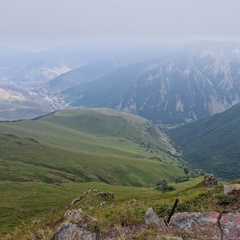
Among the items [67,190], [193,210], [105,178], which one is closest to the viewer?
[193,210]

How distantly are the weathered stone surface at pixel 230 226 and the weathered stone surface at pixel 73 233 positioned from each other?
8310 millimetres

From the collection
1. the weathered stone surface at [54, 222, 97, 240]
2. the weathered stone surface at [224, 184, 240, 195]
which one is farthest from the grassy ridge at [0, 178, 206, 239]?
the weathered stone surface at [54, 222, 97, 240]

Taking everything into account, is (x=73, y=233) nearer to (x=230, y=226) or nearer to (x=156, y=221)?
(x=156, y=221)

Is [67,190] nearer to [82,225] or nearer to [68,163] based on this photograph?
[68,163]

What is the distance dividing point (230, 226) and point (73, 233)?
33.3 feet

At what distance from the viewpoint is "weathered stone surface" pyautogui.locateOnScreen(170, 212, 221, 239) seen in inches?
799

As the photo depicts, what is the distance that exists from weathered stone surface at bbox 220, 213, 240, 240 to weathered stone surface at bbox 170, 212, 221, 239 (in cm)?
36

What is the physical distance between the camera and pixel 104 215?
27.0 metres

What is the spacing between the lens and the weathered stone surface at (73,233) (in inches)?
763

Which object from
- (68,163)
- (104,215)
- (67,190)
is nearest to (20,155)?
(68,163)

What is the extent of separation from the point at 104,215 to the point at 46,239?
832 centimetres

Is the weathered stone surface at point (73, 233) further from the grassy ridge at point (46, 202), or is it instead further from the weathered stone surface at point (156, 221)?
the grassy ridge at point (46, 202)

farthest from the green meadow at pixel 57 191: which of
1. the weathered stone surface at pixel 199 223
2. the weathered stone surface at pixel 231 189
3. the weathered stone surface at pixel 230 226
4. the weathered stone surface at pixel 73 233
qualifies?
the weathered stone surface at pixel 230 226

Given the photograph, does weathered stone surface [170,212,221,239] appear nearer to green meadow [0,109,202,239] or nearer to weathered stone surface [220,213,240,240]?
weathered stone surface [220,213,240,240]
